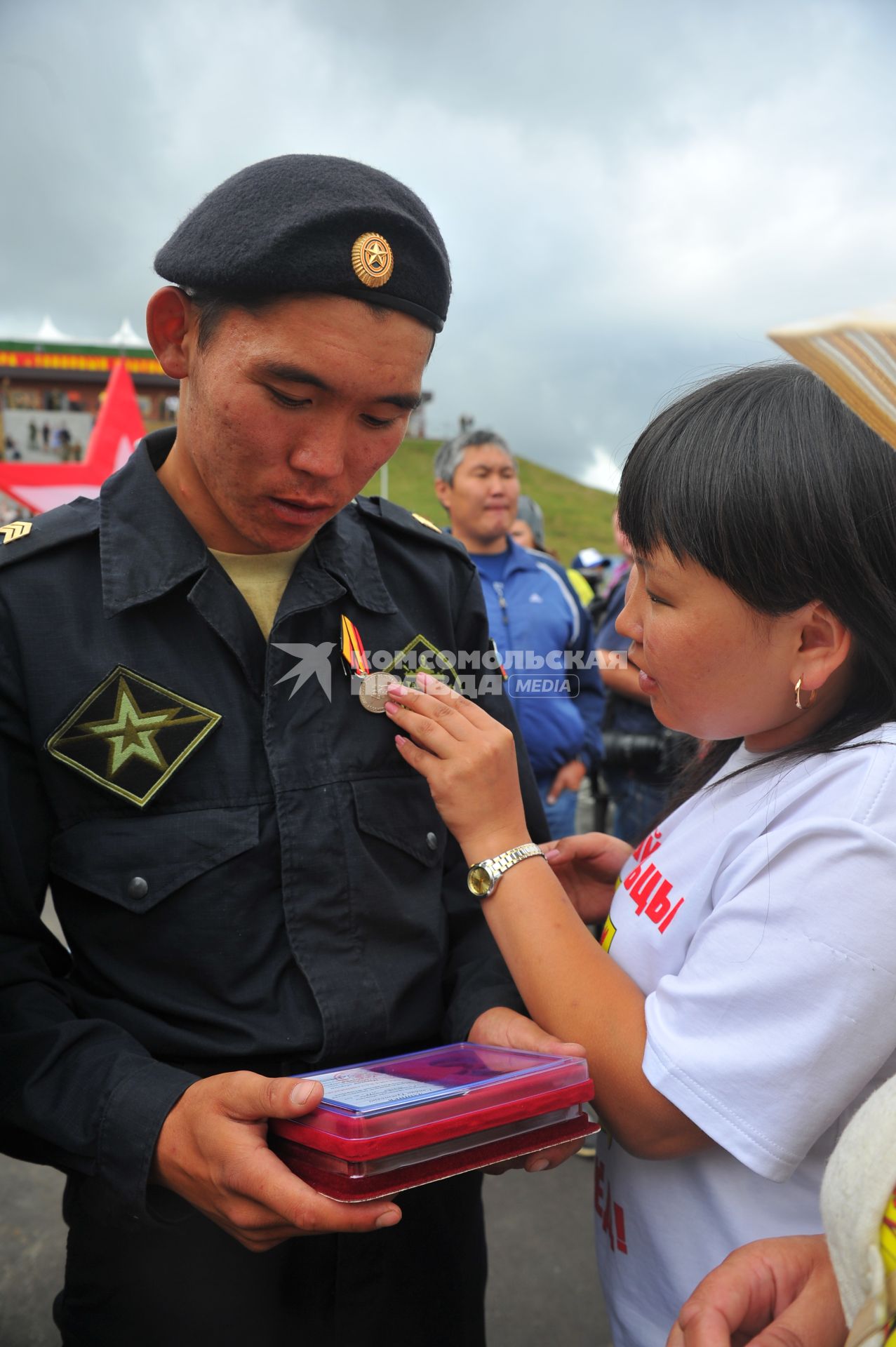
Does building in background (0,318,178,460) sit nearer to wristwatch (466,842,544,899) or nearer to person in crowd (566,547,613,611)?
person in crowd (566,547,613,611)

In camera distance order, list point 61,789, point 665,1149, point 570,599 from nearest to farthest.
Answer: point 665,1149, point 61,789, point 570,599

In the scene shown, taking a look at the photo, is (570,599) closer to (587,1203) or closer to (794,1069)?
(587,1203)

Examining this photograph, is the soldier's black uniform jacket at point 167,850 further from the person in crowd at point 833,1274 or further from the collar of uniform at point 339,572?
the person in crowd at point 833,1274

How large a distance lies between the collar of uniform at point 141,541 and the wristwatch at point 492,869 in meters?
0.59

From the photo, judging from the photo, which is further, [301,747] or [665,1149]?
[301,747]

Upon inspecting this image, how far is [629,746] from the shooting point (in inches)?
166

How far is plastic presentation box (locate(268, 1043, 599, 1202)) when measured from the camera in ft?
3.31

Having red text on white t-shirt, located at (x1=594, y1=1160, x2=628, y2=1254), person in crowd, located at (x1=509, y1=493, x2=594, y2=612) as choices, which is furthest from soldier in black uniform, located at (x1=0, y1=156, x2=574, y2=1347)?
person in crowd, located at (x1=509, y1=493, x2=594, y2=612)

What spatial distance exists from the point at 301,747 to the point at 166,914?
0.30 m

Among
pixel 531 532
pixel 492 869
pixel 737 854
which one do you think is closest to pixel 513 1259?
pixel 492 869

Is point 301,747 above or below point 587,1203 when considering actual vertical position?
above

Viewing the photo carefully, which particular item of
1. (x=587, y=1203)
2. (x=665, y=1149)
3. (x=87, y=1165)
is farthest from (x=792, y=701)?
(x=587, y=1203)

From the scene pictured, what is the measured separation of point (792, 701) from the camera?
50.1 inches

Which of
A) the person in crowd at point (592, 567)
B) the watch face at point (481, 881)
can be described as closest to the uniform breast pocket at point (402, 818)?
the watch face at point (481, 881)
